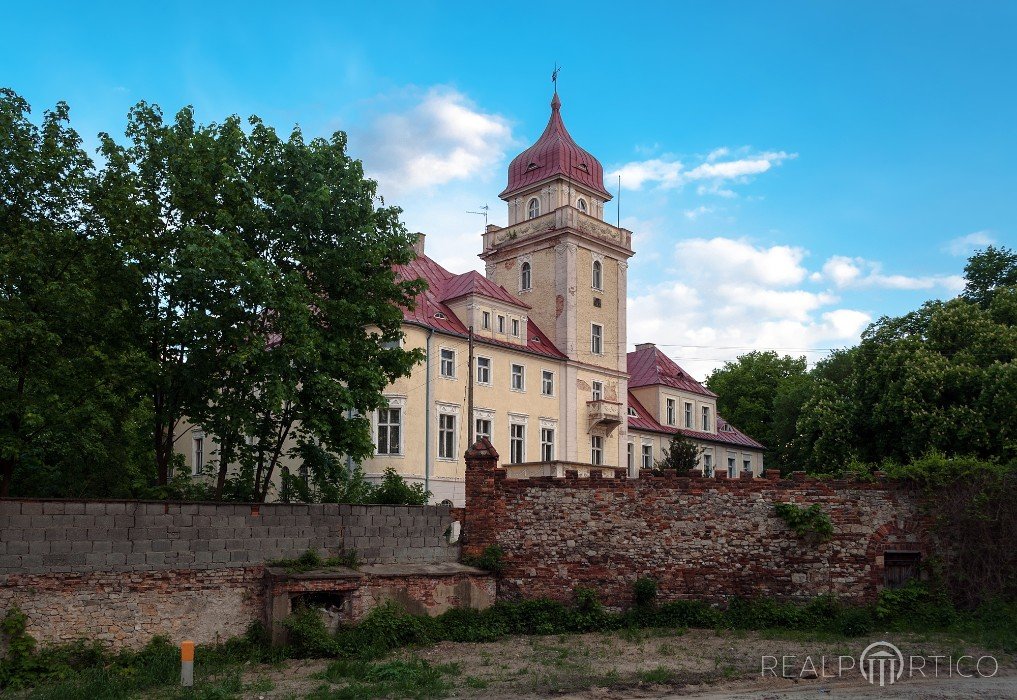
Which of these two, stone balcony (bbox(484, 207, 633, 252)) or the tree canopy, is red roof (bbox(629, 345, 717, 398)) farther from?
the tree canopy

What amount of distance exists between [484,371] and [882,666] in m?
24.3

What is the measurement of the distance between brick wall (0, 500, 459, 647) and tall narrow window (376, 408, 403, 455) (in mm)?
15507

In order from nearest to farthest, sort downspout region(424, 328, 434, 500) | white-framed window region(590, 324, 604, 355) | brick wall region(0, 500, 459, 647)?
brick wall region(0, 500, 459, 647), downspout region(424, 328, 434, 500), white-framed window region(590, 324, 604, 355)

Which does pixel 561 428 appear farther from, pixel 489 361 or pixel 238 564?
pixel 238 564

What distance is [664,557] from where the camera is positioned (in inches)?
733

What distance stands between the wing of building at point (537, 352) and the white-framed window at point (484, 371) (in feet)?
0.14

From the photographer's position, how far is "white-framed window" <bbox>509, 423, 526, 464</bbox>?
124 ft

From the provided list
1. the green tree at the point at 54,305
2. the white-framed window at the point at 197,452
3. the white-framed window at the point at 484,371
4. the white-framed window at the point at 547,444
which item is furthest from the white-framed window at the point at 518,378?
the green tree at the point at 54,305

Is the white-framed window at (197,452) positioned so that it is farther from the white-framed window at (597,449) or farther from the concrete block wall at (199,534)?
the concrete block wall at (199,534)

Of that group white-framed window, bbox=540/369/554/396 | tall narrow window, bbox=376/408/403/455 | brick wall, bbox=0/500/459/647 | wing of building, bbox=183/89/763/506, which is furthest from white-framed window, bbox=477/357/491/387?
brick wall, bbox=0/500/459/647

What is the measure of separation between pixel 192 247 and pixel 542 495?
876 centimetres

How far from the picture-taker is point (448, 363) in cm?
3525

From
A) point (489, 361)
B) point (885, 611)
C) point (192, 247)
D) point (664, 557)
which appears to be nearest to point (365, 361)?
point (192, 247)

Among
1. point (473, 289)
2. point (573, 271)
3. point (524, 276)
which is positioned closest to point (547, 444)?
point (473, 289)
